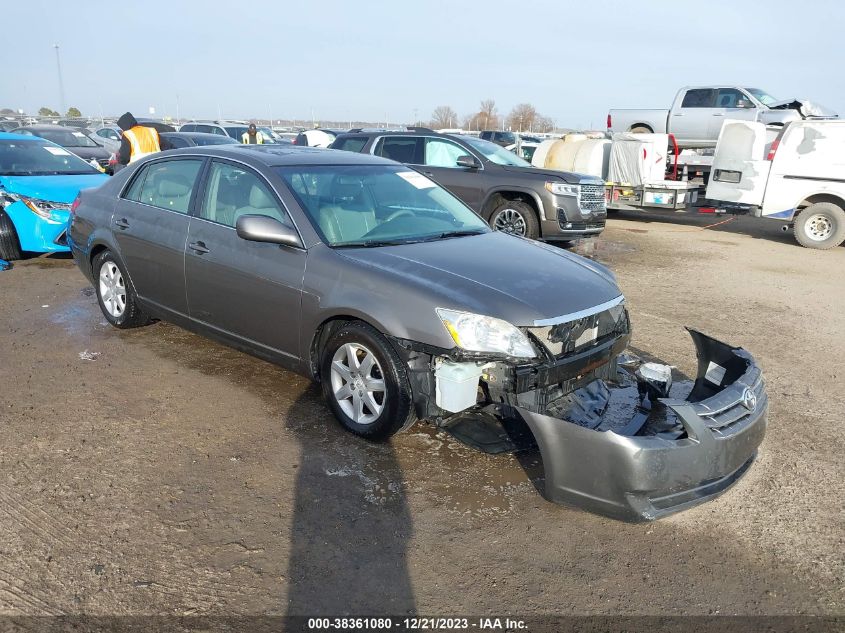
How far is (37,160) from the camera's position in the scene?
29.2ft

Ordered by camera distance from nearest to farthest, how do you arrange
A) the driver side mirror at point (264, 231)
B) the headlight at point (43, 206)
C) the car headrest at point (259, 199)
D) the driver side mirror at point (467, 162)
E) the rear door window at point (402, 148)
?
the driver side mirror at point (264, 231) → the car headrest at point (259, 199) → the headlight at point (43, 206) → the driver side mirror at point (467, 162) → the rear door window at point (402, 148)

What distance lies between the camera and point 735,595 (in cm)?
275

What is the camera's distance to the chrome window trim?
341 centimetres

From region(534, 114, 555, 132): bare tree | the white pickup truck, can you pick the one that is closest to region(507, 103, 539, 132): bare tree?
region(534, 114, 555, 132): bare tree

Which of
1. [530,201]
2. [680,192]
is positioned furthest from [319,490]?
[680,192]

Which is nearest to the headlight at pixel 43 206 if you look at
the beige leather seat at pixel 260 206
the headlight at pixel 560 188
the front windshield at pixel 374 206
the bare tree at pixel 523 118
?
the beige leather seat at pixel 260 206

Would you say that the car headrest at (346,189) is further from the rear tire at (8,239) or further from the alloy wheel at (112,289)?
the rear tire at (8,239)

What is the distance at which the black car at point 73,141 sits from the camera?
16531mm

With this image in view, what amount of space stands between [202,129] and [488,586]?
2379 cm

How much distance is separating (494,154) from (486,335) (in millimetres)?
7446

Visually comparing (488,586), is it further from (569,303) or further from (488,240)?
(488,240)

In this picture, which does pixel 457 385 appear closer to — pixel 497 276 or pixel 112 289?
pixel 497 276

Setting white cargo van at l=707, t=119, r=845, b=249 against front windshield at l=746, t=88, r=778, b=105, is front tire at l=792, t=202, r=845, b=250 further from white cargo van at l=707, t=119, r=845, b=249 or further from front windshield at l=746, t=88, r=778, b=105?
front windshield at l=746, t=88, r=778, b=105

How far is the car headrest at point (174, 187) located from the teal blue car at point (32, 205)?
3296mm
